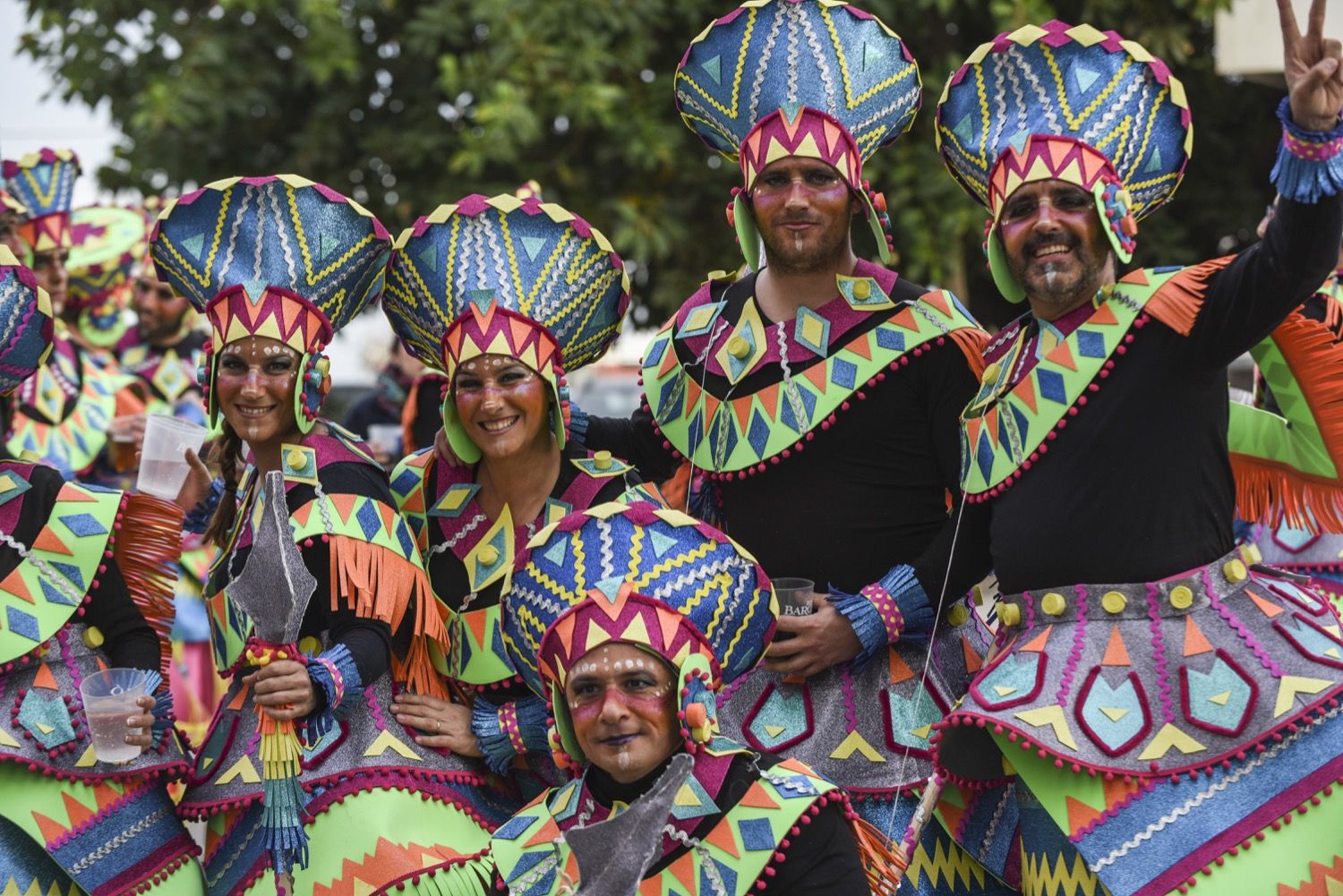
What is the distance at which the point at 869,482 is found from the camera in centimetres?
482

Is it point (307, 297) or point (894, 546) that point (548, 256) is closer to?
point (307, 297)

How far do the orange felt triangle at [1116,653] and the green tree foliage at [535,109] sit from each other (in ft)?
17.2

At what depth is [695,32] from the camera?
374 inches

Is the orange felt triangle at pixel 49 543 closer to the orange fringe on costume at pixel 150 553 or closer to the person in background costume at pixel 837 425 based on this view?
the orange fringe on costume at pixel 150 553

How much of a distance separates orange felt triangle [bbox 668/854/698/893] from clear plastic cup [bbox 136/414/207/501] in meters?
2.29

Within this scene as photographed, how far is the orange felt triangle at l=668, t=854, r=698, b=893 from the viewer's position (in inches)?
152

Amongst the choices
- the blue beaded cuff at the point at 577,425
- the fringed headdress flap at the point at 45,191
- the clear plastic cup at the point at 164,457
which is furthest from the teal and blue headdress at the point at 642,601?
the fringed headdress flap at the point at 45,191

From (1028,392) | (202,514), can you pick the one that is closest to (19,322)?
(202,514)

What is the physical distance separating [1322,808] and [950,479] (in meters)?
1.26

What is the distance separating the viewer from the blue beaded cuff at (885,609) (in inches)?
182

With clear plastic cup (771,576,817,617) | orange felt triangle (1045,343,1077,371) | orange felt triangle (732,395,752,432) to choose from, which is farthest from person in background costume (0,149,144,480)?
orange felt triangle (1045,343,1077,371)

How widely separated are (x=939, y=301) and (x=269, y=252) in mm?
1653

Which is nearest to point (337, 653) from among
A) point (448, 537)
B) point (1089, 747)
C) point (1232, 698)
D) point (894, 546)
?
point (448, 537)

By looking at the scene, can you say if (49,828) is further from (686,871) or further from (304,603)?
(686,871)
